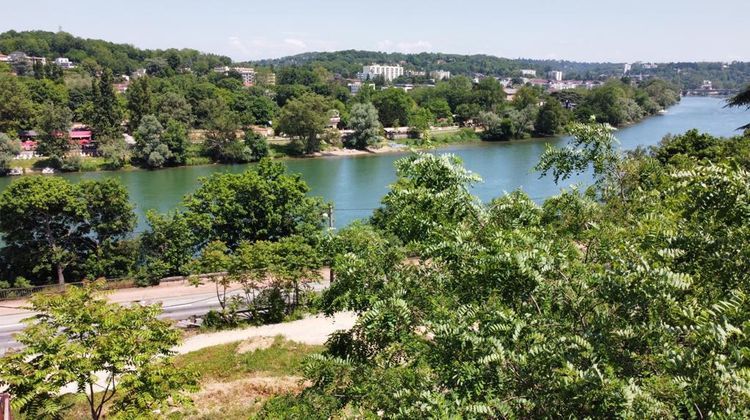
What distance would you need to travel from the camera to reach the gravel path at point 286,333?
10.7m

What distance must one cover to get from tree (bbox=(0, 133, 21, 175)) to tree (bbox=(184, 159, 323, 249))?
1929 cm

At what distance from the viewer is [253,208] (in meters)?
16.0

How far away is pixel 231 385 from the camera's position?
333 inches

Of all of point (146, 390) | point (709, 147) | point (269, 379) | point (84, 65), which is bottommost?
point (269, 379)

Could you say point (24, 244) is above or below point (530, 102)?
below

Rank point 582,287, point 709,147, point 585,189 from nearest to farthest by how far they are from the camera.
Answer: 1. point 582,287
2. point 585,189
3. point 709,147

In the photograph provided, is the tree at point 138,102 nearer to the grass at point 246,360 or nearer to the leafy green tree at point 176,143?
the leafy green tree at point 176,143

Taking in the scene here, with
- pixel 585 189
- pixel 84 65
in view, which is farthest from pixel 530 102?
pixel 84 65

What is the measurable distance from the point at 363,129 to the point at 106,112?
1631cm

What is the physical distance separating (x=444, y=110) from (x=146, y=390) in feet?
161

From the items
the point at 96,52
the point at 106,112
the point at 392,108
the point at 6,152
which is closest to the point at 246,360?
the point at 6,152

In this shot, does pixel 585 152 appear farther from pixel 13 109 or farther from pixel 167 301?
pixel 13 109

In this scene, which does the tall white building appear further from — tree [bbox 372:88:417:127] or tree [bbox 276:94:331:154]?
tree [bbox 276:94:331:154]

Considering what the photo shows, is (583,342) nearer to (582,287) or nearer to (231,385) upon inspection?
(582,287)
